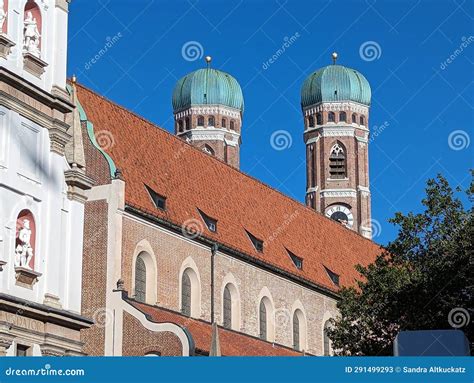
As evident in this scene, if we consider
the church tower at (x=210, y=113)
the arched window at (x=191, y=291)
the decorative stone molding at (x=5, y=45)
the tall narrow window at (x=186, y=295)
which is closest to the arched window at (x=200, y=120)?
the church tower at (x=210, y=113)

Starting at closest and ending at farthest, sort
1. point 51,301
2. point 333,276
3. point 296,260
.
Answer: point 51,301
point 296,260
point 333,276

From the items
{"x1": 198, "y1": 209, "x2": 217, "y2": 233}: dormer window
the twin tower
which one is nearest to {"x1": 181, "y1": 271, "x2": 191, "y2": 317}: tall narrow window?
{"x1": 198, "y1": 209, "x2": 217, "y2": 233}: dormer window

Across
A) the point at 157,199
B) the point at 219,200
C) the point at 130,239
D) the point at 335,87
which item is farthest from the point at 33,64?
the point at 335,87

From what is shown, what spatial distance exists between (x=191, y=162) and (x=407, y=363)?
3023 centimetres

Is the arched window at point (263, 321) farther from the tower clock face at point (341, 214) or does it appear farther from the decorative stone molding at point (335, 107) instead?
the decorative stone molding at point (335, 107)

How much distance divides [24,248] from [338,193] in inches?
A: 2326

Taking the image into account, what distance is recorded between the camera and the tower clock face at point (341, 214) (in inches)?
3273

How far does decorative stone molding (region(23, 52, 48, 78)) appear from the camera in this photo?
91.2ft

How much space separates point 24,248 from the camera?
2675 cm

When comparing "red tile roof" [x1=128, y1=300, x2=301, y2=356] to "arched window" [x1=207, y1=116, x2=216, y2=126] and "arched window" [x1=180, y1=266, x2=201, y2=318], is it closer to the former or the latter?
"arched window" [x1=180, y1=266, x2=201, y2=318]

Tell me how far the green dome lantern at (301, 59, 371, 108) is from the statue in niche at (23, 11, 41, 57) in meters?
59.7

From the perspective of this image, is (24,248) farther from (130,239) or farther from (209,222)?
(209,222)

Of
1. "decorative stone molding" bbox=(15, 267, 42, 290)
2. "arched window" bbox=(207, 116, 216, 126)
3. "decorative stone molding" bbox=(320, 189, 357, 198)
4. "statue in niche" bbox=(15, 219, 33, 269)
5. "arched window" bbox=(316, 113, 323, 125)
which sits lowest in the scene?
"decorative stone molding" bbox=(15, 267, 42, 290)

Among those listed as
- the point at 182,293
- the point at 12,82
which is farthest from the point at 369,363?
the point at 182,293
